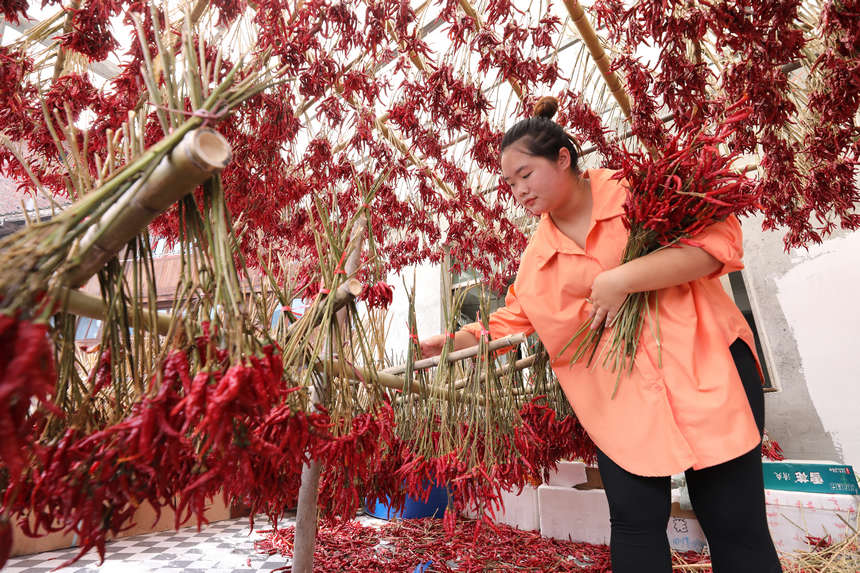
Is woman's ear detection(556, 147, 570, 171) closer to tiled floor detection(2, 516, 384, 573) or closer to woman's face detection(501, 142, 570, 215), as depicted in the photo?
woman's face detection(501, 142, 570, 215)

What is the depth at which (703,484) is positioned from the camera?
112cm

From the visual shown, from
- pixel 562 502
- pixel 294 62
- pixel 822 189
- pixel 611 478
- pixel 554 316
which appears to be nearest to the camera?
pixel 611 478

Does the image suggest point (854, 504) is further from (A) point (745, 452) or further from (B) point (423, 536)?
(B) point (423, 536)

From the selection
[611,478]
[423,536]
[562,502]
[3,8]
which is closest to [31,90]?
[3,8]

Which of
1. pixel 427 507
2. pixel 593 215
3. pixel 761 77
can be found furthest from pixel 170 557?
pixel 761 77

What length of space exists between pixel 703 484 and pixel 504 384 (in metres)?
0.79

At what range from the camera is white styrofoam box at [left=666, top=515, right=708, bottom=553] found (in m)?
2.71

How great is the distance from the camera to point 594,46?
2973 millimetres

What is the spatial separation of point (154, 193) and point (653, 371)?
48.8 inches

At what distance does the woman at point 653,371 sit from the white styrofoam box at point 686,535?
205cm

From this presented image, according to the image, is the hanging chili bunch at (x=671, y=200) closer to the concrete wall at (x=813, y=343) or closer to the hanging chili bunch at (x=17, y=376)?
the hanging chili bunch at (x=17, y=376)

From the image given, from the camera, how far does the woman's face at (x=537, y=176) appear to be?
1.36 meters

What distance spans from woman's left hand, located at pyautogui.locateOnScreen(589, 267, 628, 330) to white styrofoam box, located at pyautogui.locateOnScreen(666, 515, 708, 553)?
2280 millimetres

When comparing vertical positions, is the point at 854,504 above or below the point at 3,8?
below
